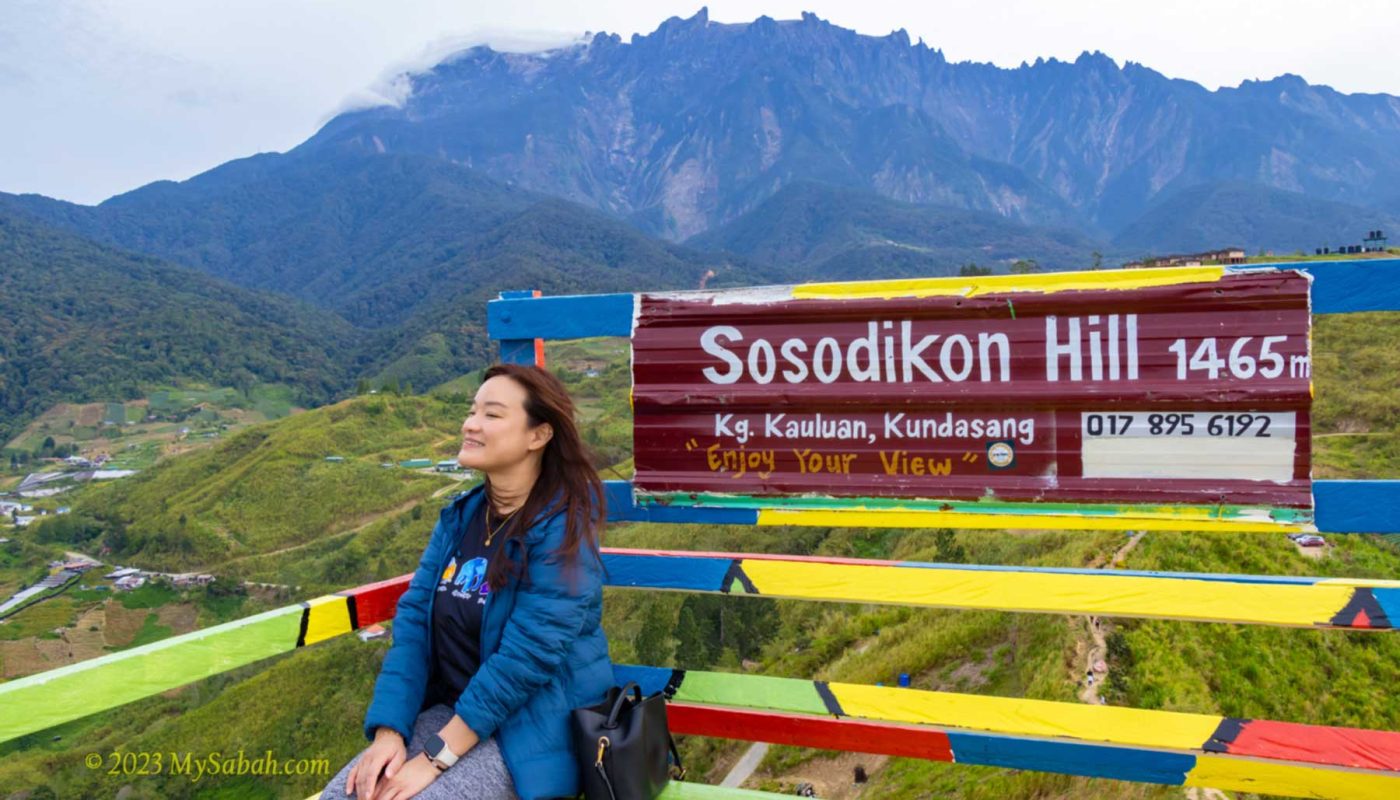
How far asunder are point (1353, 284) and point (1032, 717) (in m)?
1.42

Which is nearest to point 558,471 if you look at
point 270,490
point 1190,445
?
point 1190,445

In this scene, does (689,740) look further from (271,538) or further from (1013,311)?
(271,538)

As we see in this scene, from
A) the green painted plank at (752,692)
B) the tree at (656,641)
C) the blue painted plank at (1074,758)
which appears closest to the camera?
the blue painted plank at (1074,758)

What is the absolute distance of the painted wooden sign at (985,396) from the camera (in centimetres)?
212

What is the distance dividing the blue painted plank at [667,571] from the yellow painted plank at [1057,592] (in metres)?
0.10

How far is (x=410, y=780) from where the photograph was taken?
1.88 metres

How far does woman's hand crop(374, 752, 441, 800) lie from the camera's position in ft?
6.13

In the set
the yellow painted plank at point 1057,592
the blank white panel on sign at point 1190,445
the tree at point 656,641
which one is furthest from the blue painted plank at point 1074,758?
the tree at point 656,641

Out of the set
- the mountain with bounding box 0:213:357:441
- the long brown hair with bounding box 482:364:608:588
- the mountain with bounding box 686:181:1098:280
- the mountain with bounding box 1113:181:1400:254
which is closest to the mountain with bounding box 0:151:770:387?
the mountain with bounding box 0:213:357:441

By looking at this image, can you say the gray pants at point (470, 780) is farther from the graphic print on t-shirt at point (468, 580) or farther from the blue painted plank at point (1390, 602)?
the blue painted plank at point (1390, 602)

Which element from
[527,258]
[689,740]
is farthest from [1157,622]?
[527,258]

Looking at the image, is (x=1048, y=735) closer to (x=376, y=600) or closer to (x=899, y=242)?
(x=376, y=600)

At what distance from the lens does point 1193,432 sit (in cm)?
217

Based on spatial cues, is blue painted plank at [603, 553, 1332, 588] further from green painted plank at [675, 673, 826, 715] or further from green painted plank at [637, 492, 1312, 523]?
green painted plank at [675, 673, 826, 715]
